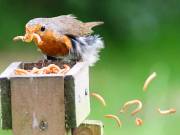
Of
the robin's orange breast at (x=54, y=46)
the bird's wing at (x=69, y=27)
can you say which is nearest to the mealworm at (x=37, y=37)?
the robin's orange breast at (x=54, y=46)

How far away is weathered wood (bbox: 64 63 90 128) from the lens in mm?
3760

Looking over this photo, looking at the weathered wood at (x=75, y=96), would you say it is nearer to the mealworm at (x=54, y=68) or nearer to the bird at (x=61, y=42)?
the mealworm at (x=54, y=68)

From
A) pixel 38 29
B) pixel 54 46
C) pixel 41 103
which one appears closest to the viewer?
pixel 41 103

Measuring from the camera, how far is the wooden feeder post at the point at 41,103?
12.3 ft

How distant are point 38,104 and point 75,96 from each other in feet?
0.53

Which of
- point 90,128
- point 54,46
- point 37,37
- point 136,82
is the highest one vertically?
point 37,37

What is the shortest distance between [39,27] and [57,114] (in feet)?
5.57

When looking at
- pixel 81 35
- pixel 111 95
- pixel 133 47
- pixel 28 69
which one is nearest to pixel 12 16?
pixel 133 47

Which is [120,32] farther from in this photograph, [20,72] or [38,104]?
[38,104]

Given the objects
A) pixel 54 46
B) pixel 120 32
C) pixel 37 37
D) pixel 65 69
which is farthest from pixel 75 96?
pixel 120 32

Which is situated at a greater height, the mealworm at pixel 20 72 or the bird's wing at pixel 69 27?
the mealworm at pixel 20 72

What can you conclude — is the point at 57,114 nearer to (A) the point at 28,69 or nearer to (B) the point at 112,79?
(A) the point at 28,69

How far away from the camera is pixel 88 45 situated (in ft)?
19.5

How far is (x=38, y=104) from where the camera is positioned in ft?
12.3
